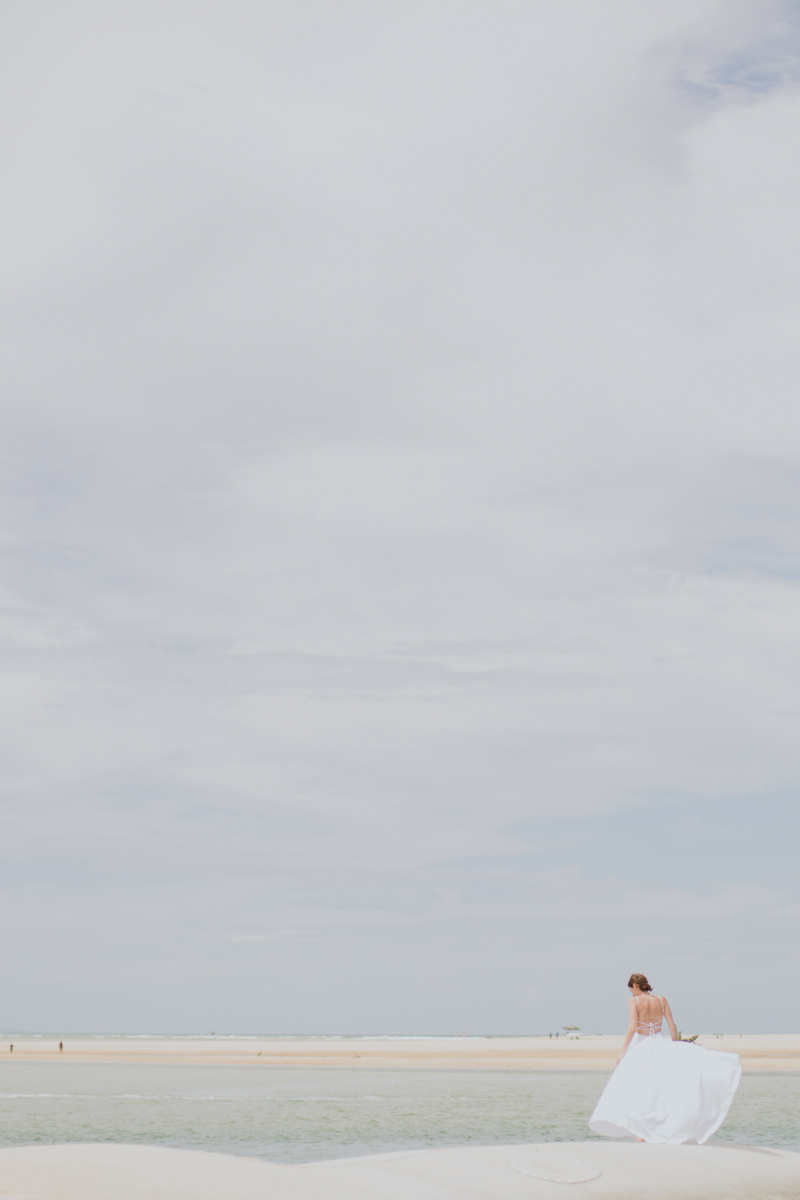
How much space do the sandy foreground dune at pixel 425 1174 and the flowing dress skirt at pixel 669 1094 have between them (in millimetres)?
464

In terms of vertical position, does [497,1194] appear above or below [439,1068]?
above

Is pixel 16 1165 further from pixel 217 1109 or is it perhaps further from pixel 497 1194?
pixel 217 1109

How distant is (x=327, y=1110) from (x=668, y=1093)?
65.3ft

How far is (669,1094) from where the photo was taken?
12656 mm

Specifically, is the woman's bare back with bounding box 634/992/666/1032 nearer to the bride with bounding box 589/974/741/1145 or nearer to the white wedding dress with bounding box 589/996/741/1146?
the bride with bounding box 589/974/741/1145

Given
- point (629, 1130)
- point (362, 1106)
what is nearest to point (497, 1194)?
point (629, 1130)

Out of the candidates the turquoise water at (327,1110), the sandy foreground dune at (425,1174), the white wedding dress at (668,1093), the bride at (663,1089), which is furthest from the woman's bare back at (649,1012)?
the turquoise water at (327,1110)

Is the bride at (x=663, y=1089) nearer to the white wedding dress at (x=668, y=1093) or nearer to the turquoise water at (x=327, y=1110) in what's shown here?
the white wedding dress at (x=668, y=1093)

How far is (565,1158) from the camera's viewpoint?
1058cm

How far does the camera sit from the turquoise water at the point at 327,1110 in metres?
22.3

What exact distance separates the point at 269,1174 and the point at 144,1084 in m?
39.0

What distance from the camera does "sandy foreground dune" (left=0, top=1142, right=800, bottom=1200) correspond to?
7.42 metres

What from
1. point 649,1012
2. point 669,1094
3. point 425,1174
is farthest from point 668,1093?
point 425,1174

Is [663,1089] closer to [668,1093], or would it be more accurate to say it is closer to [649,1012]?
[668,1093]
